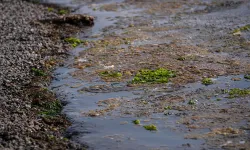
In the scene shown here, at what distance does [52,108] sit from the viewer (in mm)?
10344

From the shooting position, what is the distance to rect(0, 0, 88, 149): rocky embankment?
8.90m

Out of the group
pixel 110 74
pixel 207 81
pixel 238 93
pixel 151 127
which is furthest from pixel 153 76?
pixel 151 127

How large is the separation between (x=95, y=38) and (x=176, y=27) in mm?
2333

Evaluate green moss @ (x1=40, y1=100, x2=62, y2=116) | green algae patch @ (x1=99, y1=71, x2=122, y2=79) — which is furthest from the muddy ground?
green moss @ (x1=40, y1=100, x2=62, y2=116)

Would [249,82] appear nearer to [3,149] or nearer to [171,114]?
[171,114]

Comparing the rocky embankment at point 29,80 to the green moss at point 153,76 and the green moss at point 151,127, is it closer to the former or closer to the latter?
the green moss at point 151,127

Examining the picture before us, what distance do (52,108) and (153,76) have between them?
8.03 feet

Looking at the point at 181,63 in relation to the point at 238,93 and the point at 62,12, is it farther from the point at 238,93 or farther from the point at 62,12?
the point at 62,12

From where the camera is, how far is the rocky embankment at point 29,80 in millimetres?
8898

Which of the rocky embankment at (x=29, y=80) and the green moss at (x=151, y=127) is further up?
the rocky embankment at (x=29, y=80)

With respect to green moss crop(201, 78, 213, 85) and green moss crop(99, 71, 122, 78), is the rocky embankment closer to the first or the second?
green moss crop(99, 71, 122, 78)

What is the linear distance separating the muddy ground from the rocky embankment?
0.73 meters

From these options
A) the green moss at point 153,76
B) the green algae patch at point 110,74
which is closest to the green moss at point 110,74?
the green algae patch at point 110,74

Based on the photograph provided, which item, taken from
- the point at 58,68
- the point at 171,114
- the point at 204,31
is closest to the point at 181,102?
the point at 171,114
